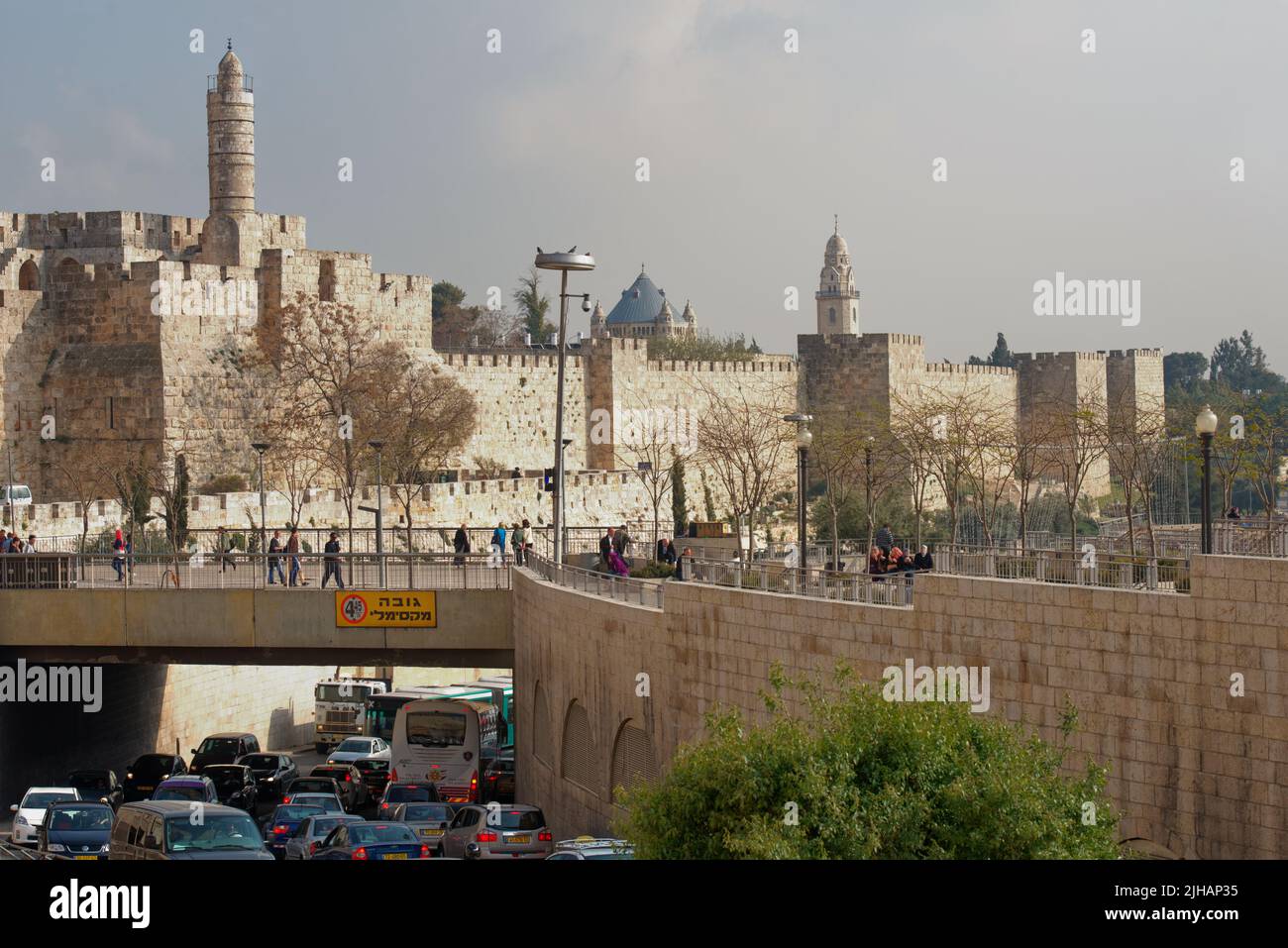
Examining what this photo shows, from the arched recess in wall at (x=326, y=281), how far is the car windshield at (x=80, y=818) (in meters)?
25.8

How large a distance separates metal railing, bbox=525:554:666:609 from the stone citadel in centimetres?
1936

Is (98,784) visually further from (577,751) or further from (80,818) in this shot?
(577,751)

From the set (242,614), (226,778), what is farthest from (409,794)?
(242,614)

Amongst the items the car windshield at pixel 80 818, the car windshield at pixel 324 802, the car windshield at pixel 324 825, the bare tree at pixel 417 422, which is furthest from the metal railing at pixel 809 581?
the bare tree at pixel 417 422

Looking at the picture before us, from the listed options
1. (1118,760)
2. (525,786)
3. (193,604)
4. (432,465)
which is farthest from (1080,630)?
(432,465)

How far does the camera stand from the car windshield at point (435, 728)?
29125 mm

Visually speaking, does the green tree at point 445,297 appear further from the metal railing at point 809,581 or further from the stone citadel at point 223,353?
the metal railing at point 809,581

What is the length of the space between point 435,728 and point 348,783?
153cm

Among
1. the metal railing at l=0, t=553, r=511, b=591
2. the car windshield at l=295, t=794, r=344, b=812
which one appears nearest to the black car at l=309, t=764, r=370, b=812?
the metal railing at l=0, t=553, r=511, b=591

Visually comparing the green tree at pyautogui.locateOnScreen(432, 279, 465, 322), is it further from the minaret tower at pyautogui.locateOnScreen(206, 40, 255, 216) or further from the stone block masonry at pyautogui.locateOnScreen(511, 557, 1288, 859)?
the stone block masonry at pyautogui.locateOnScreen(511, 557, 1288, 859)

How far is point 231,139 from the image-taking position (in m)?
49.4

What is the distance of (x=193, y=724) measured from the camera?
36.2 m
